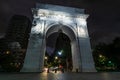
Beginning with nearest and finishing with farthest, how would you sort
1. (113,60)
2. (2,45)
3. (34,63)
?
(34,63), (113,60), (2,45)

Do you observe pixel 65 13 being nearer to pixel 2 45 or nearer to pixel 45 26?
pixel 45 26

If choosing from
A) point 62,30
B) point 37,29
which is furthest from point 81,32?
point 37,29

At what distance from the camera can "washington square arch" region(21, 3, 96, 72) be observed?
2442 cm

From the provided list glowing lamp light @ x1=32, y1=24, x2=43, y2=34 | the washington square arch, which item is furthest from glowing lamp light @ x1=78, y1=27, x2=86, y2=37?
glowing lamp light @ x1=32, y1=24, x2=43, y2=34

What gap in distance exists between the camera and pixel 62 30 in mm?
30312

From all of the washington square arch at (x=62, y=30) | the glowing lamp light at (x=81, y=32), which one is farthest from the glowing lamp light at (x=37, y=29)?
the glowing lamp light at (x=81, y=32)

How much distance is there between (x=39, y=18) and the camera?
27.1 meters

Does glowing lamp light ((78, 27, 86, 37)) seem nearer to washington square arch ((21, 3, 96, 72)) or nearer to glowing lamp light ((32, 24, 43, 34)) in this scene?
washington square arch ((21, 3, 96, 72))

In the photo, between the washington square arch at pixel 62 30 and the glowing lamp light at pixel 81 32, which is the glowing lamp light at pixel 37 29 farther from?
the glowing lamp light at pixel 81 32

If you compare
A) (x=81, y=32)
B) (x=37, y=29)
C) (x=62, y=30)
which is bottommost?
(x=81, y=32)

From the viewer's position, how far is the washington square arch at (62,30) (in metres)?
24.4

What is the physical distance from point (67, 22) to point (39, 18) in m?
5.94

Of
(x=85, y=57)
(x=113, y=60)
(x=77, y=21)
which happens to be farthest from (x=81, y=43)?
(x=113, y=60)

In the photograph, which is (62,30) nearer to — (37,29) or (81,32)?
(81,32)
